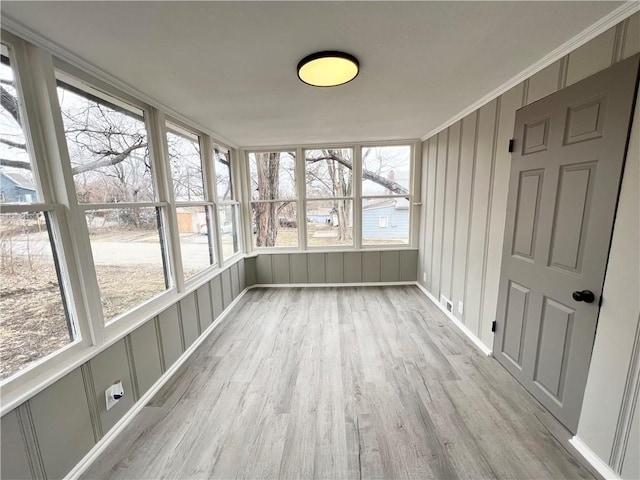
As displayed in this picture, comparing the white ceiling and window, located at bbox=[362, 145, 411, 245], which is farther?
window, located at bbox=[362, 145, 411, 245]

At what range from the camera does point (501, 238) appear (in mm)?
2199

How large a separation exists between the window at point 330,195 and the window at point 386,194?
26cm

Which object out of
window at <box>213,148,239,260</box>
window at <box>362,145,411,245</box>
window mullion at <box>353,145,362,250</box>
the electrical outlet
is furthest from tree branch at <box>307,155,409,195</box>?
the electrical outlet

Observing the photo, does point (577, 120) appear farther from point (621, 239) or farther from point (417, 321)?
point (417, 321)

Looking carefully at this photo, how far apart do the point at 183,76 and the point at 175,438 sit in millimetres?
2415

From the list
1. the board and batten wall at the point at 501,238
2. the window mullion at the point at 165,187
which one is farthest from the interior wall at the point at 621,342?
the window mullion at the point at 165,187

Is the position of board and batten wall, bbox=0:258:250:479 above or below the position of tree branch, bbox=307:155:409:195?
below

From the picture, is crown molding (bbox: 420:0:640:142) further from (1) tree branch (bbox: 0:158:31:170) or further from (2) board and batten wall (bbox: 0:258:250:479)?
(2) board and batten wall (bbox: 0:258:250:479)

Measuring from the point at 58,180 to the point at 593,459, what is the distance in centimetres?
333

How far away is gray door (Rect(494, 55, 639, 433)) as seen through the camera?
135 cm

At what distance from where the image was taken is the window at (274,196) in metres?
4.31

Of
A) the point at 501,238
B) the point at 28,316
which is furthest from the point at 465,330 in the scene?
the point at 28,316

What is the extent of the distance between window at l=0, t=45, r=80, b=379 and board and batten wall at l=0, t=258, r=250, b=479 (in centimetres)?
22

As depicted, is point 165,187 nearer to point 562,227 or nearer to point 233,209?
point 233,209
